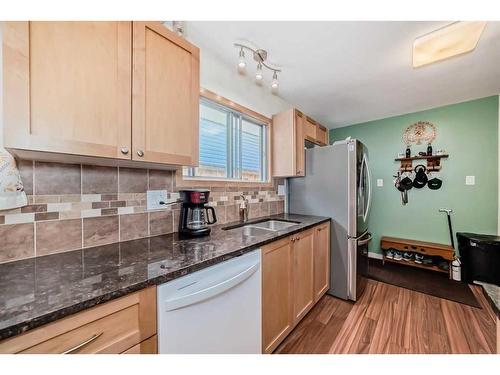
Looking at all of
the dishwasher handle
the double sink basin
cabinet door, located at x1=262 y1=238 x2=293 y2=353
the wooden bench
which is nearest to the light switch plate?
the wooden bench

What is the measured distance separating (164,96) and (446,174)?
143 inches

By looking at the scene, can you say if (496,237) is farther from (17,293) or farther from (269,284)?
(17,293)

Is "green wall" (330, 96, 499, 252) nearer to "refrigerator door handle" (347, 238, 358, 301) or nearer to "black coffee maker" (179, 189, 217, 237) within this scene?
"refrigerator door handle" (347, 238, 358, 301)

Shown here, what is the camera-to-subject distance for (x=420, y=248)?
275 centimetres

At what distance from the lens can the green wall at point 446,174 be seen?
2.48 meters

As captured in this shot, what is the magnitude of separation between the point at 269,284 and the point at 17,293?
113 cm

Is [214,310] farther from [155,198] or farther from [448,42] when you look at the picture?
[448,42]

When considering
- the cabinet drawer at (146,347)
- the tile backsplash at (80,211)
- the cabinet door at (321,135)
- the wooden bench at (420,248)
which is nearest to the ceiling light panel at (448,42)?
the cabinet door at (321,135)

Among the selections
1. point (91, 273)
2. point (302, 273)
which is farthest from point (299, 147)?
point (91, 273)

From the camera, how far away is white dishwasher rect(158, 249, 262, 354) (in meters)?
0.77

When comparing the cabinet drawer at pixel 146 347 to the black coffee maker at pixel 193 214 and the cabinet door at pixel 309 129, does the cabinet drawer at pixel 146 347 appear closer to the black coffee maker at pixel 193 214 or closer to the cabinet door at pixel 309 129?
the black coffee maker at pixel 193 214

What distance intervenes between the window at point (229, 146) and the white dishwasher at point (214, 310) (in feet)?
2.97
